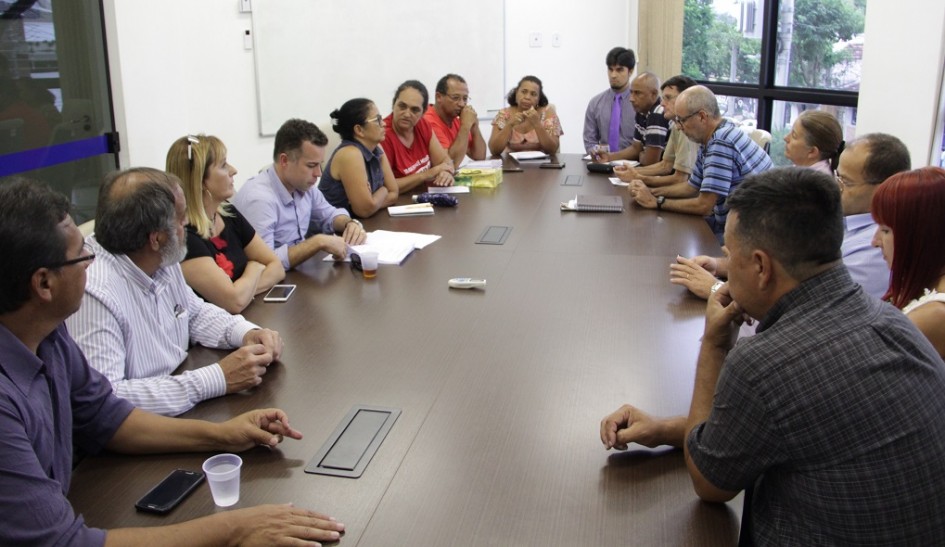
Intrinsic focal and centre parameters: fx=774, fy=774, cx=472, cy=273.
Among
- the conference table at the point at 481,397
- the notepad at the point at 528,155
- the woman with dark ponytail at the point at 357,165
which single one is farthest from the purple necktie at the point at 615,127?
the conference table at the point at 481,397

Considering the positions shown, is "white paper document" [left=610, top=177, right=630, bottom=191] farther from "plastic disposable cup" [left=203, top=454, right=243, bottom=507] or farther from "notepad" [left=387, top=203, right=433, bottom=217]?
"plastic disposable cup" [left=203, top=454, right=243, bottom=507]

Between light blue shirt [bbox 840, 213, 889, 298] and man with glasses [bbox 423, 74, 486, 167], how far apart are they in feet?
10.5

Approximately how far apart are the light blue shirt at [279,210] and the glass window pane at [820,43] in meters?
4.03

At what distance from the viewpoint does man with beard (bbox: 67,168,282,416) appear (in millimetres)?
1771

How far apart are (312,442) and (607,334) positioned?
97 cm

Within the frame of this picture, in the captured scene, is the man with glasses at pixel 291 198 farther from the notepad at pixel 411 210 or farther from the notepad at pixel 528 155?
the notepad at pixel 528 155

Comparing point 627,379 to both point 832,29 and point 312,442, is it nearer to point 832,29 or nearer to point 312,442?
point 312,442

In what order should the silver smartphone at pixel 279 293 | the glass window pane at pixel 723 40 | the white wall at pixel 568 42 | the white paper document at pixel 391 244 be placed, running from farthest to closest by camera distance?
the white wall at pixel 568 42 → the glass window pane at pixel 723 40 → the white paper document at pixel 391 244 → the silver smartphone at pixel 279 293

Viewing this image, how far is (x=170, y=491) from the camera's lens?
1456 millimetres

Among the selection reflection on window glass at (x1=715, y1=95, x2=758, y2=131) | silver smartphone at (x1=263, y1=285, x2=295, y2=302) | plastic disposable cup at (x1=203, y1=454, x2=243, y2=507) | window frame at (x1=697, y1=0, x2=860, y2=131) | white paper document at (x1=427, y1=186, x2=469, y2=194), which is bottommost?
plastic disposable cup at (x1=203, y1=454, x2=243, y2=507)

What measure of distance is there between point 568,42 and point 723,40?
1.41 m

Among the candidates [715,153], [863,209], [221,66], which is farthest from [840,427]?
[221,66]

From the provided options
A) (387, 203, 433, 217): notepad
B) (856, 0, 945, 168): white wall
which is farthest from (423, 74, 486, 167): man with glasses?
(856, 0, 945, 168): white wall

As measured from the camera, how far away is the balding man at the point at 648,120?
5195 mm
